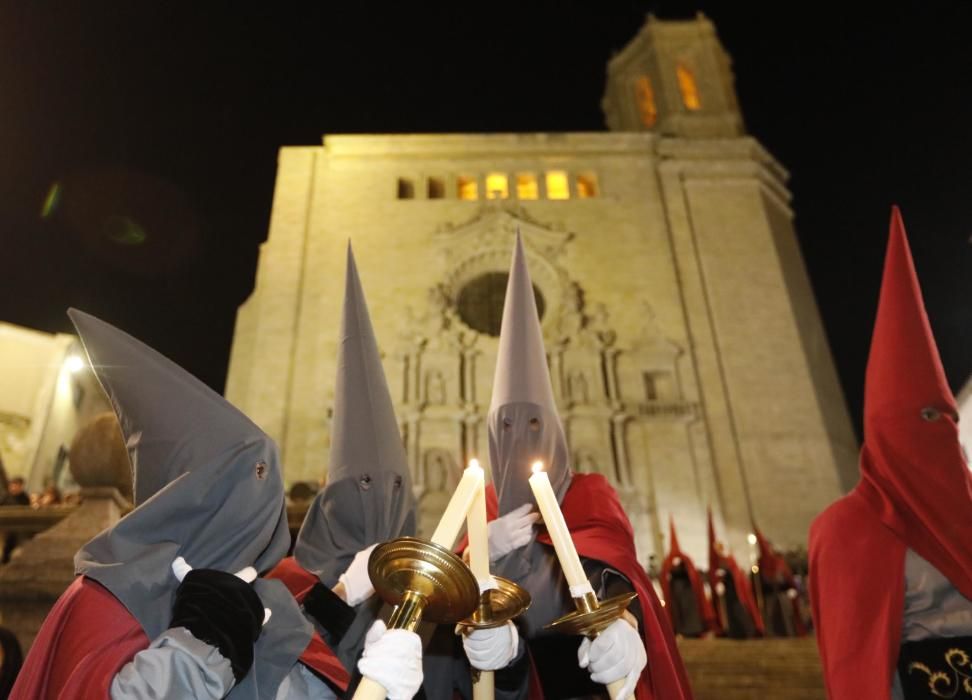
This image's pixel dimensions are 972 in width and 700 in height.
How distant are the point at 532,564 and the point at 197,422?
5.66 feet

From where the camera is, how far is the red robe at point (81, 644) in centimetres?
207

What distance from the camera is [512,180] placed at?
21859 mm

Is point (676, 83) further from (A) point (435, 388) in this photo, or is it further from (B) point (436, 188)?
(A) point (435, 388)

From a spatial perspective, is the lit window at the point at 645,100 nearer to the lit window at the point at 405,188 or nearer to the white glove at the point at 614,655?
the lit window at the point at 405,188

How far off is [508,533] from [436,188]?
1955cm

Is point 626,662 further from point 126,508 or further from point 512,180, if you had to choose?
point 512,180

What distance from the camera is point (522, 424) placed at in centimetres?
359

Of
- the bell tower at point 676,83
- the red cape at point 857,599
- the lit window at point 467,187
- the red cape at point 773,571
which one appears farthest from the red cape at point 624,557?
the bell tower at point 676,83

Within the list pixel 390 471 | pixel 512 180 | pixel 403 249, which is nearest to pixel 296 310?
pixel 403 249

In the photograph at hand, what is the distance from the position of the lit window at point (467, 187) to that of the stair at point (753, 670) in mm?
16294

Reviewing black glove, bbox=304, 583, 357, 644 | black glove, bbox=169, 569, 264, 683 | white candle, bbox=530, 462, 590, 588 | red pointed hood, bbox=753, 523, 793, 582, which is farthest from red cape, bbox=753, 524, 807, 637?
black glove, bbox=169, 569, 264, 683

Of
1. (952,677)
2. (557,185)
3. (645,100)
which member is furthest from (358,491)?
(645,100)

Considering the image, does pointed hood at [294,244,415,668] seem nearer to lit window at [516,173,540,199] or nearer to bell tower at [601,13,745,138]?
lit window at [516,173,540,199]

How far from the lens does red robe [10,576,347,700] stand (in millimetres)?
2072
